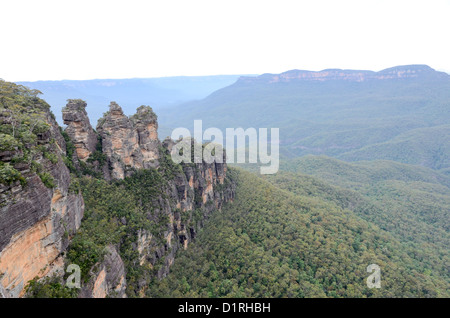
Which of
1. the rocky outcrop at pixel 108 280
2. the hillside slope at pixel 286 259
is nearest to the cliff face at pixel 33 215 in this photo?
the rocky outcrop at pixel 108 280

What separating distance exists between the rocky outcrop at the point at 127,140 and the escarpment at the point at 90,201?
0.42 ft

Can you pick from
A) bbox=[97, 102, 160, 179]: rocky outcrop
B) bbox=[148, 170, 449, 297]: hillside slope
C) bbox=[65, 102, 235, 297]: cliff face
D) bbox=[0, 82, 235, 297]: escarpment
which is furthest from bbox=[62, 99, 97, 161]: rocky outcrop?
bbox=[148, 170, 449, 297]: hillside slope

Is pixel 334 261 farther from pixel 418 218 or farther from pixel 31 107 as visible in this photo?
pixel 418 218

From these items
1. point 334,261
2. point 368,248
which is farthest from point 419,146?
point 334,261

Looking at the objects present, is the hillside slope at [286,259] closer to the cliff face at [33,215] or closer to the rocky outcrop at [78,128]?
the cliff face at [33,215]

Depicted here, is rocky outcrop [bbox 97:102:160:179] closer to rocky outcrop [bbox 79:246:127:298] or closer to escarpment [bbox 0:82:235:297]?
escarpment [bbox 0:82:235:297]

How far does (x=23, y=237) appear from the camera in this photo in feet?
42.2

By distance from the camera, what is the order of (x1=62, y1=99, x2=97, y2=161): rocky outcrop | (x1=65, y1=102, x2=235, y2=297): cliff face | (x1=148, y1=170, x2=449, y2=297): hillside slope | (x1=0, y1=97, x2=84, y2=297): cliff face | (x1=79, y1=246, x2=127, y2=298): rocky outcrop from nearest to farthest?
(x1=0, y1=97, x2=84, y2=297): cliff face
(x1=79, y1=246, x2=127, y2=298): rocky outcrop
(x1=65, y1=102, x2=235, y2=297): cliff face
(x1=62, y1=99, x2=97, y2=161): rocky outcrop
(x1=148, y1=170, x2=449, y2=297): hillside slope

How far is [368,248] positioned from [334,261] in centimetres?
1054

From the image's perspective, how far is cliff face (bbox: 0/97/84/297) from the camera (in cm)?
1175

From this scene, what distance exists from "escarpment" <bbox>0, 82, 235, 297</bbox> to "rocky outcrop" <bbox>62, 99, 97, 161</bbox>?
0.33ft

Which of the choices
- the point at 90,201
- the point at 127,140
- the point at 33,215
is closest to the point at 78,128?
the point at 127,140

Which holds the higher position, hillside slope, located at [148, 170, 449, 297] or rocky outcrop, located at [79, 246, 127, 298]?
rocky outcrop, located at [79, 246, 127, 298]
